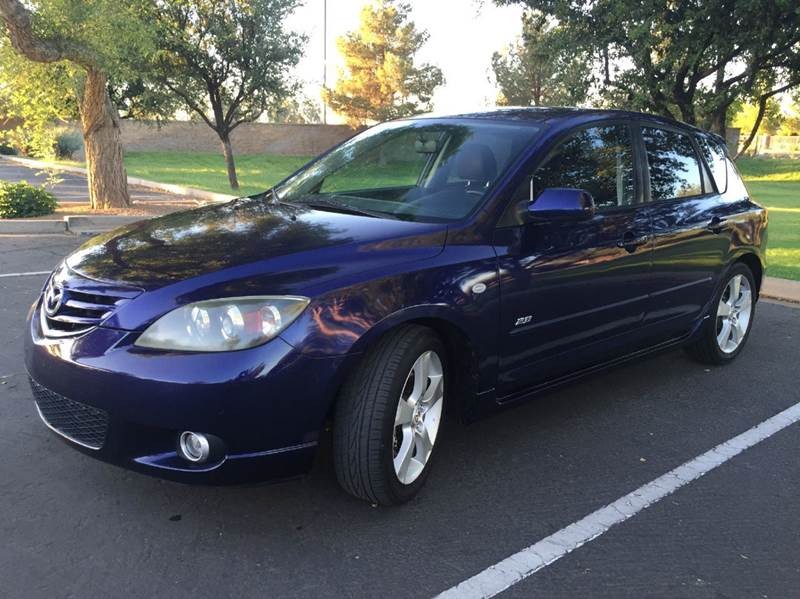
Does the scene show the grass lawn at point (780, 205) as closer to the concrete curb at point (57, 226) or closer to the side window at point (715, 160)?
the side window at point (715, 160)

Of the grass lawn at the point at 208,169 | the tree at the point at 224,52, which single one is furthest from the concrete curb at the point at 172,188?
the tree at the point at 224,52

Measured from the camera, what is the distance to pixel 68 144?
3466 cm

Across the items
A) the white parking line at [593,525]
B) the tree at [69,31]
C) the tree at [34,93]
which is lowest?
the white parking line at [593,525]

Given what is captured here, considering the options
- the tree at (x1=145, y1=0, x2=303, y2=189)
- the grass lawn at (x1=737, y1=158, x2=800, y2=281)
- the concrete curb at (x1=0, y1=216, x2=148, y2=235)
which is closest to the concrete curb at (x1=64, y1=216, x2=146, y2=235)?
the concrete curb at (x1=0, y1=216, x2=148, y2=235)

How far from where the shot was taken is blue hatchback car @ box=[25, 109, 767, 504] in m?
2.61

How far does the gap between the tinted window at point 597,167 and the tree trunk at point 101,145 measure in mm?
10892

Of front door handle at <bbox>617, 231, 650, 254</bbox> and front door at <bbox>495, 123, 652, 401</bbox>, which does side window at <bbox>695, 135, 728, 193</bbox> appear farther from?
front door handle at <bbox>617, 231, 650, 254</bbox>

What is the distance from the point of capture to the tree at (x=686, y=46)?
11.8 meters

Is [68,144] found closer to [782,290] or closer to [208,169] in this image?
[208,169]

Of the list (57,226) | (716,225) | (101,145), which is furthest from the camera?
(101,145)

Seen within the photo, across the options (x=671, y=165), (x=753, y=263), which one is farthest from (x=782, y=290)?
(x=671, y=165)

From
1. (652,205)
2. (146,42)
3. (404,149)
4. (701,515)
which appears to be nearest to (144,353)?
(404,149)

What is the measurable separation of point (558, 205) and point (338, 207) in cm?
109

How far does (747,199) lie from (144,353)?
449 centimetres
